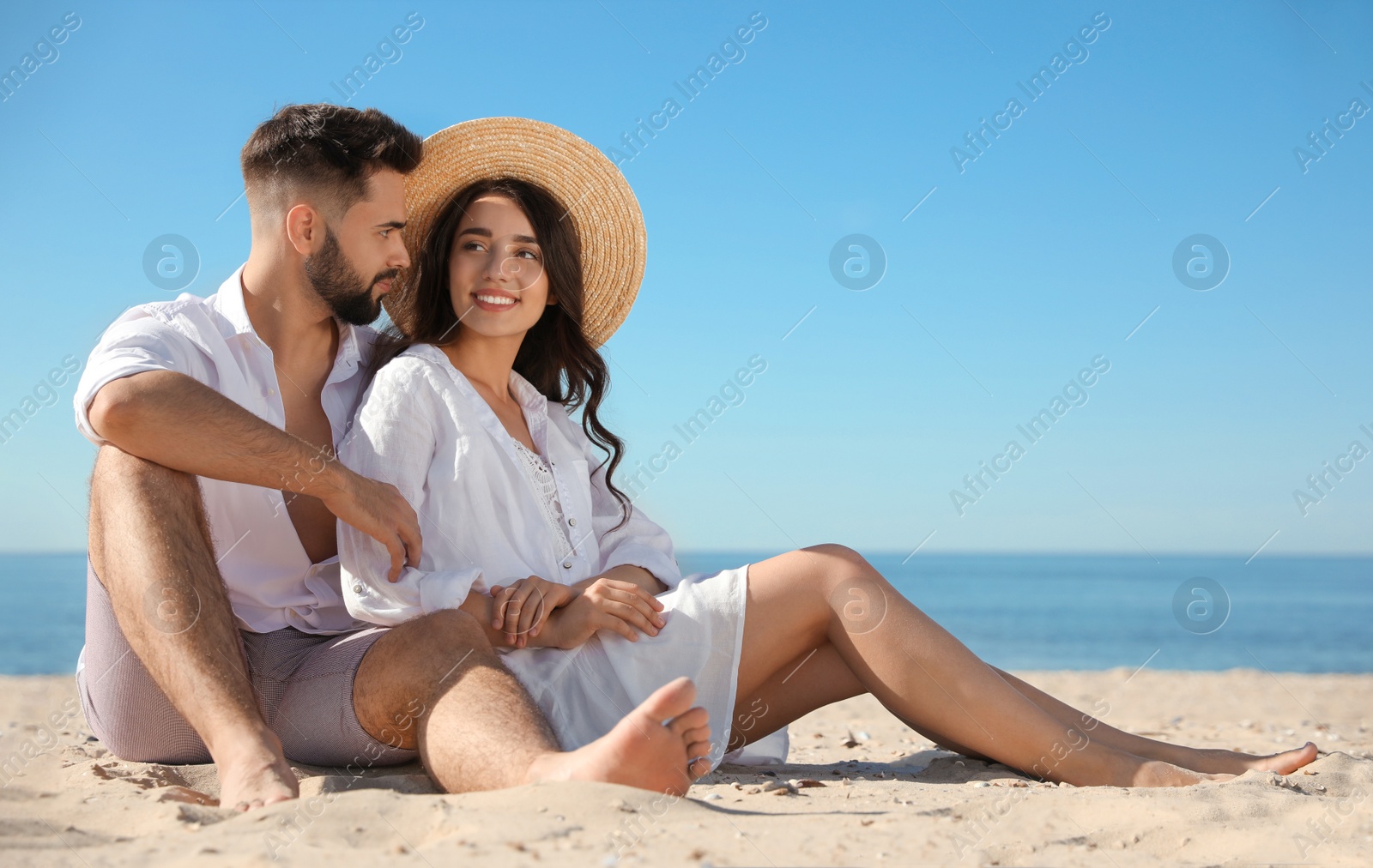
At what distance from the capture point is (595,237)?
3.97 meters

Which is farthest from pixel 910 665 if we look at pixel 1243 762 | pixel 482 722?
pixel 482 722

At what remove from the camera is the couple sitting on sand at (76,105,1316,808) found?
240 cm

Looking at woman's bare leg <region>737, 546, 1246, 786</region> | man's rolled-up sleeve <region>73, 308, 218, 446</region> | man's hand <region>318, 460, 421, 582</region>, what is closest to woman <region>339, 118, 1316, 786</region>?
woman's bare leg <region>737, 546, 1246, 786</region>

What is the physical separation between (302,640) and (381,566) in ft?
1.67

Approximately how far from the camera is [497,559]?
294cm

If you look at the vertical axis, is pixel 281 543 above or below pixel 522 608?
above

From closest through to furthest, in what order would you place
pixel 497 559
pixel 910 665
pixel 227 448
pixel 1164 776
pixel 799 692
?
1. pixel 227 448
2. pixel 1164 776
3. pixel 910 665
4. pixel 497 559
5. pixel 799 692

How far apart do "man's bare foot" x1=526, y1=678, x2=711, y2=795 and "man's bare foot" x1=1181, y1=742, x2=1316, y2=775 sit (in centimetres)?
165

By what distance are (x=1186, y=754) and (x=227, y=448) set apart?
9.12ft

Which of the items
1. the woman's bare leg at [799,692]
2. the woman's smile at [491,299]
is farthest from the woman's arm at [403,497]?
the woman's bare leg at [799,692]

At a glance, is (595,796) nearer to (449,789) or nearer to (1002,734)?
(449,789)

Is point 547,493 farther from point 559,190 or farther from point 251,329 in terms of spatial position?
point 559,190

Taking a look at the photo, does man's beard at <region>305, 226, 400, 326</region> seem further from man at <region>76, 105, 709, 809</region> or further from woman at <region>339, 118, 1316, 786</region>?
woman at <region>339, 118, 1316, 786</region>

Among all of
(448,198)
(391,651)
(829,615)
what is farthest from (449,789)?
(448,198)
